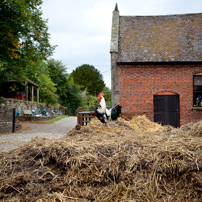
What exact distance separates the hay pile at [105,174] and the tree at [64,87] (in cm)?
3990

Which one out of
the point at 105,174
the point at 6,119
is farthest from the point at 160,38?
the point at 105,174

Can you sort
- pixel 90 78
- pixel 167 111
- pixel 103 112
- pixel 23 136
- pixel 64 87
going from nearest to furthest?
Answer: pixel 103 112 < pixel 23 136 < pixel 167 111 < pixel 64 87 < pixel 90 78

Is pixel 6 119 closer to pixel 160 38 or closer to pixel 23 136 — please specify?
pixel 23 136

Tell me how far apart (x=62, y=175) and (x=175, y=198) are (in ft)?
4.53

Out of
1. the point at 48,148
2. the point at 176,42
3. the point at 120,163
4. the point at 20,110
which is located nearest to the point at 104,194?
the point at 120,163

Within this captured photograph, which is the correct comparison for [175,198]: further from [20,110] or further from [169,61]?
[20,110]

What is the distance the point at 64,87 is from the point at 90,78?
10.7 metres

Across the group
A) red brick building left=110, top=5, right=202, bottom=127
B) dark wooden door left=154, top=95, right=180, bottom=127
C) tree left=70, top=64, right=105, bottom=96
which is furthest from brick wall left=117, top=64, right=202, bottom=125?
tree left=70, top=64, right=105, bottom=96

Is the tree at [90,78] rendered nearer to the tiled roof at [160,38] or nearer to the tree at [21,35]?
the tree at [21,35]

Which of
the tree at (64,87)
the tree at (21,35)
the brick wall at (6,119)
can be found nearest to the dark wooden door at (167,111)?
the brick wall at (6,119)

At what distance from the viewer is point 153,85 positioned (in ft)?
41.1

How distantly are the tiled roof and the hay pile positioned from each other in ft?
32.0

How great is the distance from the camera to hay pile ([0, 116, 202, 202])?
256 centimetres

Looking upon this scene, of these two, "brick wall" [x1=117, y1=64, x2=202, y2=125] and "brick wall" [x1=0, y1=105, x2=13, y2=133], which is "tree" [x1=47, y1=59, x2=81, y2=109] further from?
"brick wall" [x1=0, y1=105, x2=13, y2=133]
